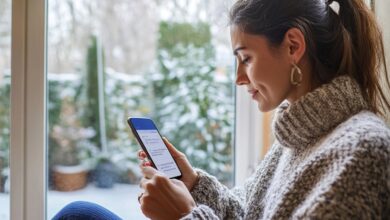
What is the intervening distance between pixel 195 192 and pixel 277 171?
19cm

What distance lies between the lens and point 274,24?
0.74 meters

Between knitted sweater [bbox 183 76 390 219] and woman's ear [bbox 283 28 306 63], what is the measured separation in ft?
0.26

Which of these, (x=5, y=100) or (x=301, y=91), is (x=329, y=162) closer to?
(x=301, y=91)

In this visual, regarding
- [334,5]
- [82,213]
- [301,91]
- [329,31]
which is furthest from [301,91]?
[82,213]

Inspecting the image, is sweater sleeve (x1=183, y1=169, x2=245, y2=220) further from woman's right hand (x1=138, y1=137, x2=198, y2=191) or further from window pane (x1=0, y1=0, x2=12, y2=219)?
window pane (x1=0, y1=0, x2=12, y2=219)

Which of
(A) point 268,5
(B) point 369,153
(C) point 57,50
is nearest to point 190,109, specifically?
(C) point 57,50

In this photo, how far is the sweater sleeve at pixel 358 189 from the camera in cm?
52

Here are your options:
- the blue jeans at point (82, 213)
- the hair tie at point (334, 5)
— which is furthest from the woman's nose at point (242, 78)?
the blue jeans at point (82, 213)

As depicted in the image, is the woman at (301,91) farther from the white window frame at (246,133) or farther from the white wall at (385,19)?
the white window frame at (246,133)

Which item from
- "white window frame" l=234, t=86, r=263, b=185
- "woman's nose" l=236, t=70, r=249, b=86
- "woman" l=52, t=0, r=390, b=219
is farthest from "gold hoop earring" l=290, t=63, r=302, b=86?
"white window frame" l=234, t=86, r=263, b=185

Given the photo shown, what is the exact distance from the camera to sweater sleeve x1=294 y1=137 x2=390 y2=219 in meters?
0.52

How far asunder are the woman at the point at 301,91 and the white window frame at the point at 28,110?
0.43 m

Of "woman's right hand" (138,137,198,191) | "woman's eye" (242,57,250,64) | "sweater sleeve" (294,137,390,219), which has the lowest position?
"woman's right hand" (138,137,198,191)

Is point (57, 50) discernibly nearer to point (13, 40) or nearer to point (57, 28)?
point (57, 28)
